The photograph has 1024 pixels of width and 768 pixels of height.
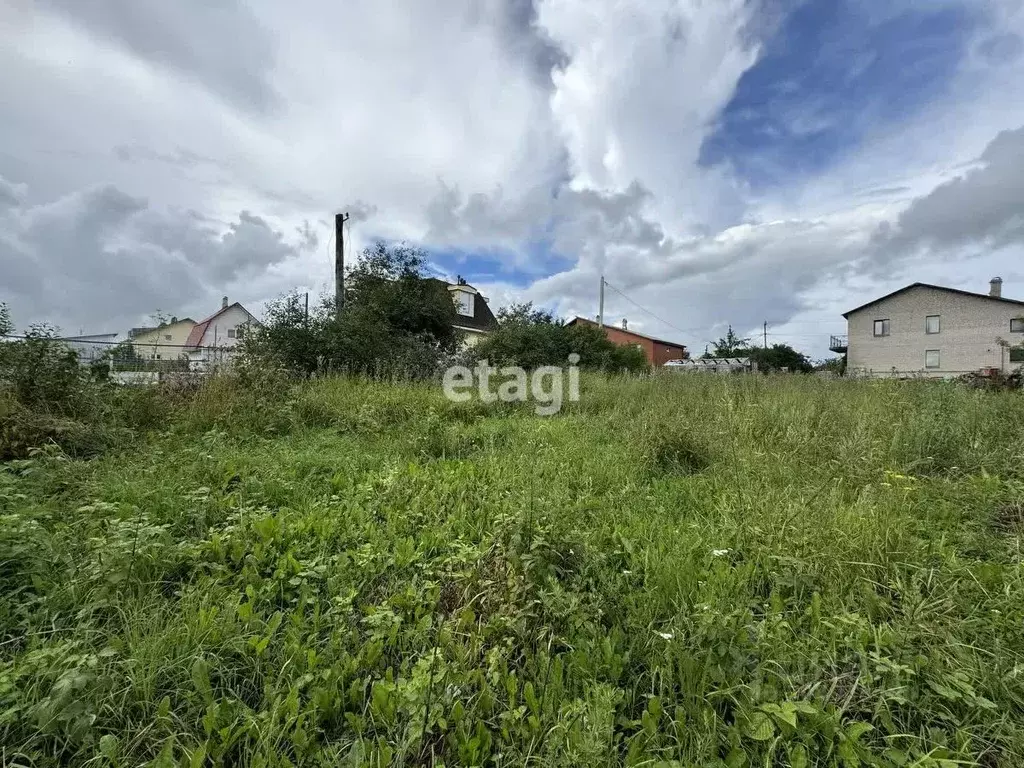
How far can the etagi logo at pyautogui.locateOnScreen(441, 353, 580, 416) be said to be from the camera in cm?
780

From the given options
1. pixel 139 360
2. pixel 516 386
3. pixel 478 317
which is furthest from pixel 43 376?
pixel 478 317

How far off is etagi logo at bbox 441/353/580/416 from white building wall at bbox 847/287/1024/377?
30029mm

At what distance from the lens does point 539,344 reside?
13.9 meters

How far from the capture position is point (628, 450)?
4.39 metres

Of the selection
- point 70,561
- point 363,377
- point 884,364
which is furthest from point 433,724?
point 884,364

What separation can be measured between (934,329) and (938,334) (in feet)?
1.41

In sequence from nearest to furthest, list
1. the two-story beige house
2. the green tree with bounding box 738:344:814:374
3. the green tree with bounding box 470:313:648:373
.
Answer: the green tree with bounding box 470:313:648:373, the two-story beige house, the green tree with bounding box 738:344:814:374

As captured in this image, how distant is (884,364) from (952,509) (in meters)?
38.0

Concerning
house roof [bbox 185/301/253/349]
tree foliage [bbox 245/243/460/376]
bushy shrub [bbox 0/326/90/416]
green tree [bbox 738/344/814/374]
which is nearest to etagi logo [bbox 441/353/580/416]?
tree foliage [bbox 245/243/460/376]

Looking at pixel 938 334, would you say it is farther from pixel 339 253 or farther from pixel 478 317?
pixel 339 253

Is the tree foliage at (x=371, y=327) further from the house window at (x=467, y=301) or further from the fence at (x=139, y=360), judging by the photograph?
the house window at (x=467, y=301)

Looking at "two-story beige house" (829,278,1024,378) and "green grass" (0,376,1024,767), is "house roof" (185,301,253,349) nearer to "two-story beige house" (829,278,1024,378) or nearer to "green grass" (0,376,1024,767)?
"green grass" (0,376,1024,767)

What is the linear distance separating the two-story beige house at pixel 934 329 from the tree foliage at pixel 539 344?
19.7m

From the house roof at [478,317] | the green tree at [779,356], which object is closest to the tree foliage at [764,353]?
the green tree at [779,356]
